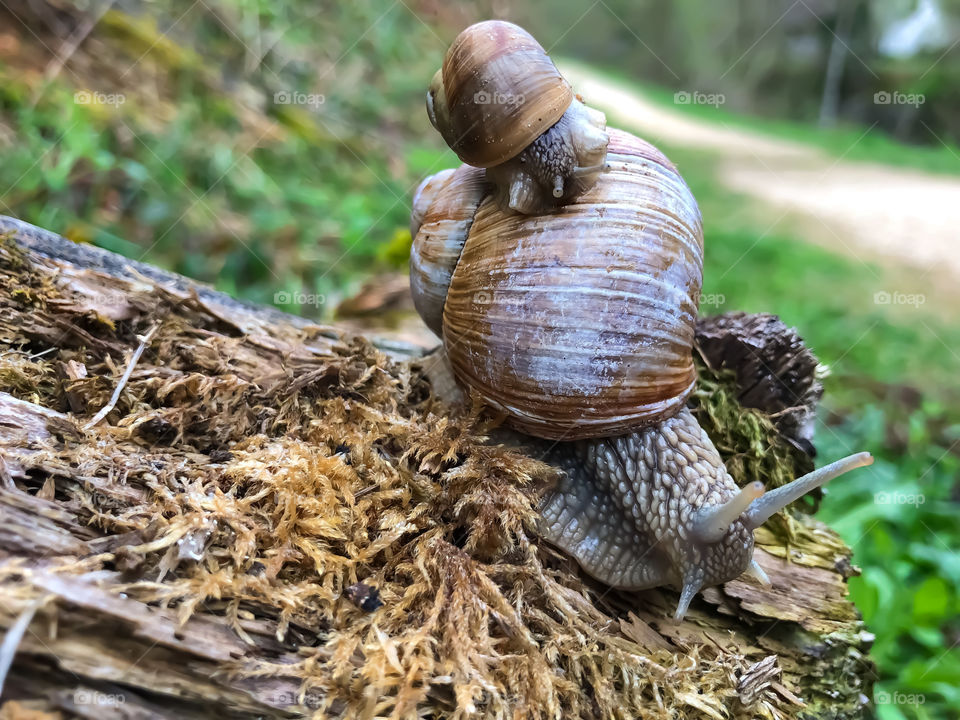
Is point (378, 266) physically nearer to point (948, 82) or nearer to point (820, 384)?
point (820, 384)
